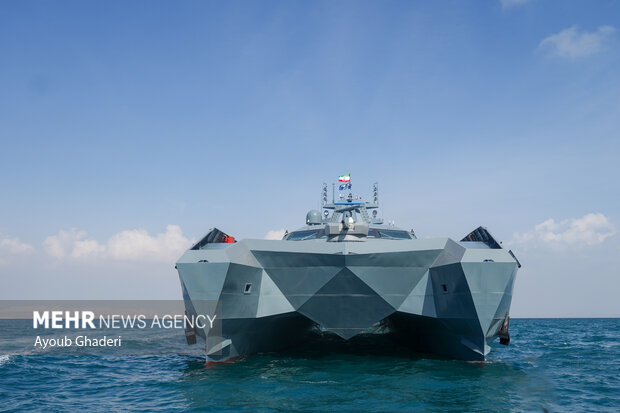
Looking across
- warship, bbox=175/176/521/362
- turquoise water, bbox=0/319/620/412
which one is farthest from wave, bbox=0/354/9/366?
warship, bbox=175/176/521/362

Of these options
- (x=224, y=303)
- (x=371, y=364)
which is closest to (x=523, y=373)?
(x=371, y=364)

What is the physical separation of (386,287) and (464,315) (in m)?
2.04

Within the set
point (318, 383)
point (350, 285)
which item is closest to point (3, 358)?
point (318, 383)

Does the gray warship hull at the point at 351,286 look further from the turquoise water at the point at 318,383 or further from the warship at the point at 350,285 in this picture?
the turquoise water at the point at 318,383

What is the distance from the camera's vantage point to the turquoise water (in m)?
9.12

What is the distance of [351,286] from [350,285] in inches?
1.7

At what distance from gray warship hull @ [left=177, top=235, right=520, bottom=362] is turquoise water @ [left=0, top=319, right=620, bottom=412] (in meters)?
1.17

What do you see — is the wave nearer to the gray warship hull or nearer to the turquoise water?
the turquoise water

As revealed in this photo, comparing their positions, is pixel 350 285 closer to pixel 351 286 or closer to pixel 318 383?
pixel 351 286

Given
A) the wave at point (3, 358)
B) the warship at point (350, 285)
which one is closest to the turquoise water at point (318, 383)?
the wave at point (3, 358)

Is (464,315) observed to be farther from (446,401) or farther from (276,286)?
(276,286)

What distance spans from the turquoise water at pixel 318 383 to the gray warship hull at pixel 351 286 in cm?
117

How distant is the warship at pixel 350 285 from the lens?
428 inches

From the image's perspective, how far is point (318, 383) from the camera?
1063 cm
